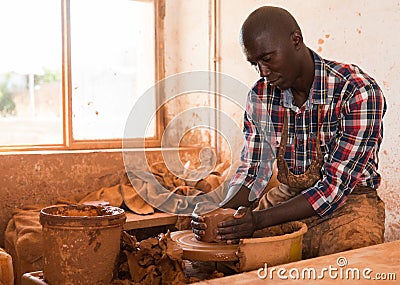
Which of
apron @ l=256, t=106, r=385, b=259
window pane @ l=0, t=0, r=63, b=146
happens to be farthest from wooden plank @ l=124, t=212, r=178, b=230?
apron @ l=256, t=106, r=385, b=259

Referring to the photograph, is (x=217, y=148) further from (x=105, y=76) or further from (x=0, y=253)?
(x=0, y=253)

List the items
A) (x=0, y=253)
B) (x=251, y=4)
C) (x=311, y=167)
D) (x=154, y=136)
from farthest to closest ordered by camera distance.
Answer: (x=154, y=136), (x=251, y=4), (x=0, y=253), (x=311, y=167)

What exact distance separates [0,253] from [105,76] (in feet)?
6.76

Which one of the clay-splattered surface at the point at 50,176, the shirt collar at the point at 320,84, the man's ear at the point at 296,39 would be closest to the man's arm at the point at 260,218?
the shirt collar at the point at 320,84

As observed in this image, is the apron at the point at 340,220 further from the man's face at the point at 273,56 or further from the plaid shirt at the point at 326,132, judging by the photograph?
the man's face at the point at 273,56

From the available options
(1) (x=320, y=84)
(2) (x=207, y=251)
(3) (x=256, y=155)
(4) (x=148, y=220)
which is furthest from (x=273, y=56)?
(4) (x=148, y=220)

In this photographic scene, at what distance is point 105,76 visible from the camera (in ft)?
15.4

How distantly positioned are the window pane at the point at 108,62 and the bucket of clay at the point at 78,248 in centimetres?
291

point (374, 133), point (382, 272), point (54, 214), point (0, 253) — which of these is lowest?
point (0, 253)

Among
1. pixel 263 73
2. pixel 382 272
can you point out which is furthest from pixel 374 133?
pixel 382 272

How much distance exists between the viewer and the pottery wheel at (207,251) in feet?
6.20

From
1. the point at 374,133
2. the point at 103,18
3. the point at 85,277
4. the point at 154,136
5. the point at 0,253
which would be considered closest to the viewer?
the point at 85,277

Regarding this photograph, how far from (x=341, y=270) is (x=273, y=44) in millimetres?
A: 936

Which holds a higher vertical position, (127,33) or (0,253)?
(127,33)
